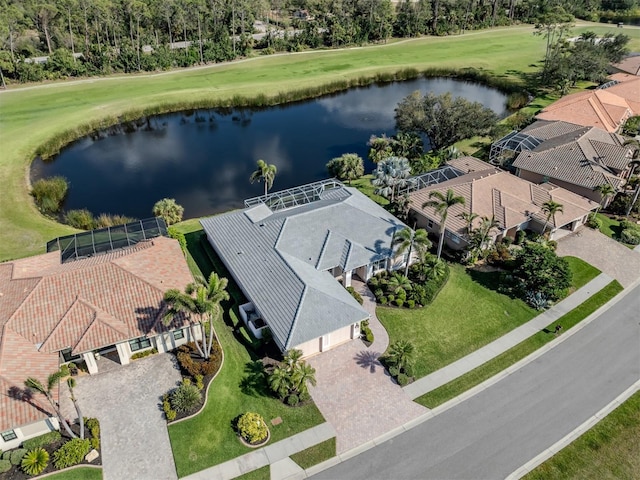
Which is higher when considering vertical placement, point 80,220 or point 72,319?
point 72,319

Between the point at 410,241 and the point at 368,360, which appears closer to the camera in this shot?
the point at 368,360

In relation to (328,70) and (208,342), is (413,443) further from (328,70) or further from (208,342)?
(328,70)

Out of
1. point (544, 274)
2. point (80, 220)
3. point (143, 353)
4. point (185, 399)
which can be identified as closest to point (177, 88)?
point (80, 220)

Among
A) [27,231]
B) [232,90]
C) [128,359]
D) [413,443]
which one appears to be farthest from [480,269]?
[232,90]

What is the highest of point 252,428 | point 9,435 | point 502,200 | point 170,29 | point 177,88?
point 170,29

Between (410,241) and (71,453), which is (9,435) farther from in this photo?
(410,241)

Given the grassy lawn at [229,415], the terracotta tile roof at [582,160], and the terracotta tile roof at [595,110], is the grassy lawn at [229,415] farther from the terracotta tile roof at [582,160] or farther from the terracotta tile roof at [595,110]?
the terracotta tile roof at [595,110]
